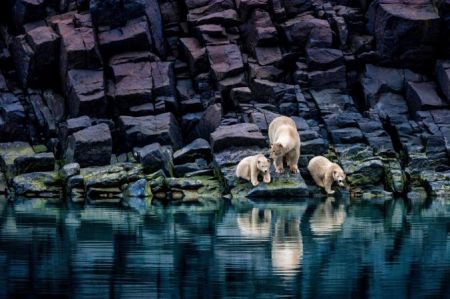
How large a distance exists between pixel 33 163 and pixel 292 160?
1097 cm

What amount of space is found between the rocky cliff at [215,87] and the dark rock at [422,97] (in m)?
0.09

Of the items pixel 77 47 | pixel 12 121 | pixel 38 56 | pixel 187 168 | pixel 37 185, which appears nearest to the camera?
pixel 37 185

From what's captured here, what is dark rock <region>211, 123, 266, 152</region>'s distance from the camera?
3788cm

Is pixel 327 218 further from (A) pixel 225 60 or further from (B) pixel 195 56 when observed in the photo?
(B) pixel 195 56

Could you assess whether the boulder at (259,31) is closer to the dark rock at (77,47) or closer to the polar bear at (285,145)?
the dark rock at (77,47)

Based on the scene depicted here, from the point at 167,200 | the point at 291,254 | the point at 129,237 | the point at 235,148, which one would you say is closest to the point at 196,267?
the point at 291,254

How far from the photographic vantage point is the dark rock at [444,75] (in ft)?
141

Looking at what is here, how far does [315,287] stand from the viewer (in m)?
14.9

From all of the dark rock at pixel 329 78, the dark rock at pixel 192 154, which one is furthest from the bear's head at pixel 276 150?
the dark rock at pixel 329 78

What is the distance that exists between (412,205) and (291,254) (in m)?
14.6

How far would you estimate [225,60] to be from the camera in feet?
149

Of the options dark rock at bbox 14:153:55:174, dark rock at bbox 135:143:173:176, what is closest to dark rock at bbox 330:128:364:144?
dark rock at bbox 135:143:173:176

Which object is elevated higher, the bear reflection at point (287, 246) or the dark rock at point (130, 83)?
the dark rock at point (130, 83)

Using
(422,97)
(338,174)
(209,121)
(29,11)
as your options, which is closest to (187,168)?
(209,121)
